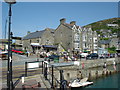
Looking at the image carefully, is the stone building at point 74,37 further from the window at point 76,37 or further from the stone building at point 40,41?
the stone building at point 40,41

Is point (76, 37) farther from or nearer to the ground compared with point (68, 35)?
nearer to the ground

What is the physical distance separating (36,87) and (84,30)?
33.6m

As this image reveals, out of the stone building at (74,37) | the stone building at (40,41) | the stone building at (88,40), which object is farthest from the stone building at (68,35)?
the stone building at (40,41)

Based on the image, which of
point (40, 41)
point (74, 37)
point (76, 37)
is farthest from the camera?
point (76, 37)

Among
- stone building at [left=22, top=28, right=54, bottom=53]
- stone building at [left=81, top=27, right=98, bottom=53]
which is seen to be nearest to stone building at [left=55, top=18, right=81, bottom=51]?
stone building at [left=81, top=27, right=98, bottom=53]

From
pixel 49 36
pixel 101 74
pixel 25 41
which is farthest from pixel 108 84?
pixel 25 41

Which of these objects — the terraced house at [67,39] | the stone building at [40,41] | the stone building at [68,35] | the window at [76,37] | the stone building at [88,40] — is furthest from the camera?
the stone building at [88,40]

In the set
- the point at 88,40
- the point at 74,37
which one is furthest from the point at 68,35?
the point at 88,40

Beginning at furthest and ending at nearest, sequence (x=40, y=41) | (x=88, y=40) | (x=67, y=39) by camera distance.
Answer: (x=88, y=40), (x=67, y=39), (x=40, y=41)

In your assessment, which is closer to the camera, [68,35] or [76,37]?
[68,35]

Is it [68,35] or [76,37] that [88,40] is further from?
[68,35]

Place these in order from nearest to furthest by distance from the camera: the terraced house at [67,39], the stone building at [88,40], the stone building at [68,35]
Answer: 1. the stone building at [68,35]
2. the terraced house at [67,39]
3. the stone building at [88,40]

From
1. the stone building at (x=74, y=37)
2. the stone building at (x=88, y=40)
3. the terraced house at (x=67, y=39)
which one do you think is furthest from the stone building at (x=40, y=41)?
the stone building at (x=88, y=40)

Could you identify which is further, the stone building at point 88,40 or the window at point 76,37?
the stone building at point 88,40
